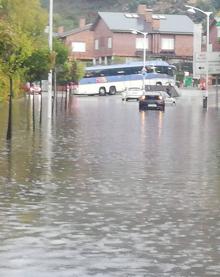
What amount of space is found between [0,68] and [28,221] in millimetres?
13751

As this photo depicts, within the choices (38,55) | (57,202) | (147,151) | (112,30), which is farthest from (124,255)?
(112,30)

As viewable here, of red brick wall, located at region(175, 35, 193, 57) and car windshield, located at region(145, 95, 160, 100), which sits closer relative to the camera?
car windshield, located at region(145, 95, 160, 100)

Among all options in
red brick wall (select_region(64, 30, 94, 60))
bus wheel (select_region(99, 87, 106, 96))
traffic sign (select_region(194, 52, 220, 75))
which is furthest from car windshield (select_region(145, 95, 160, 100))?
red brick wall (select_region(64, 30, 94, 60))

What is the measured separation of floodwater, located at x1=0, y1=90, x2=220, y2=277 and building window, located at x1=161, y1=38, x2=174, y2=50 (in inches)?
3679

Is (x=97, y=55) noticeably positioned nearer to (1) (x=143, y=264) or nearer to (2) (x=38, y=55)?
(2) (x=38, y=55)

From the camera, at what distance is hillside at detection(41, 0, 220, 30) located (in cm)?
14262

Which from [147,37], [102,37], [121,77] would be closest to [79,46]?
[102,37]

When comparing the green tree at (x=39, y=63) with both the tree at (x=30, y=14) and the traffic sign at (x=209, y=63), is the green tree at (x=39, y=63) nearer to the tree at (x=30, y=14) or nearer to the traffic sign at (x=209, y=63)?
the tree at (x=30, y=14)

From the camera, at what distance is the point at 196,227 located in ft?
37.4

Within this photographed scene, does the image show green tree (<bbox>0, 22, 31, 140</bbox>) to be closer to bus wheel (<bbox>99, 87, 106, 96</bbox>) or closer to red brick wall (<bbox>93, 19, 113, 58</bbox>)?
bus wheel (<bbox>99, 87, 106, 96</bbox>)

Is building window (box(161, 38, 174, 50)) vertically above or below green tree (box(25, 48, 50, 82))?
above

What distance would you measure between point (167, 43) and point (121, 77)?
81.2ft

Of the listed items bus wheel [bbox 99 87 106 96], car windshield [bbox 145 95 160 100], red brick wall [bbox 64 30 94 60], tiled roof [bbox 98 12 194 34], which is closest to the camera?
car windshield [bbox 145 95 160 100]

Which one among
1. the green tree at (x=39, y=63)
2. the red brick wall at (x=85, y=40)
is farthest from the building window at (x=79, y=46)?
the green tree at (x=39, y=63)
